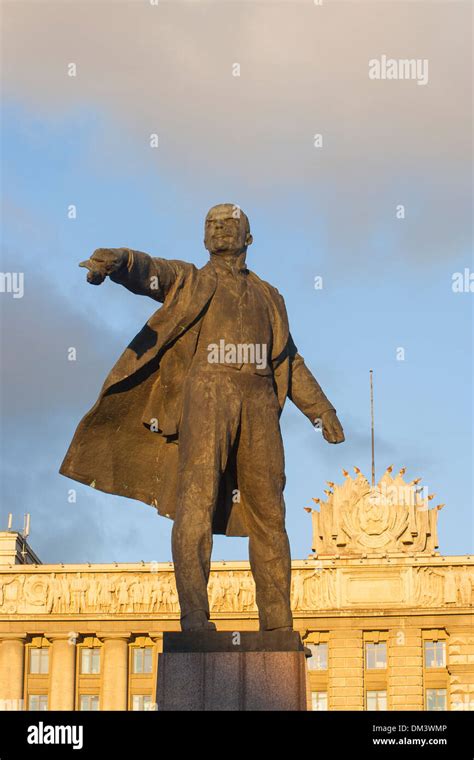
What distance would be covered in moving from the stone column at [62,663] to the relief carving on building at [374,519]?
37.5 feet

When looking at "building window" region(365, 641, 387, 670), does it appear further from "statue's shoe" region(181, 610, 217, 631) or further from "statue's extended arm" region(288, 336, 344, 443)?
"statue's shoe" region(181, 610, 217, 631)

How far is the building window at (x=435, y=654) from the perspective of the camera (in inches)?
2689

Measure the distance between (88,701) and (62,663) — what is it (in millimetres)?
2080

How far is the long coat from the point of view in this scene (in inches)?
477

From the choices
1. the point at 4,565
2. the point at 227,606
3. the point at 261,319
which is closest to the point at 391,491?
the point at 227,606

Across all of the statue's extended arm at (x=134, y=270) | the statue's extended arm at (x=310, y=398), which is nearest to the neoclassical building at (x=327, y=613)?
the statue's extended arm at (x=310, y=398)

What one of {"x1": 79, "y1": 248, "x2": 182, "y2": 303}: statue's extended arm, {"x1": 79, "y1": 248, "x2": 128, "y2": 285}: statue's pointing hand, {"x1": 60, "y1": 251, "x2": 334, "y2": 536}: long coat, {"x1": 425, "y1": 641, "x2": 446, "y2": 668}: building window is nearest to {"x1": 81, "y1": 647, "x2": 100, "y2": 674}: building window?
{"x1": 425, "y1": 641, "x2": 446, "y2": 668}: building window

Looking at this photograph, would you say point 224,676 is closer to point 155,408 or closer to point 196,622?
point 196,622

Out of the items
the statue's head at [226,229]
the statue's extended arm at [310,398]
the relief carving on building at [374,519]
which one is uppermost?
the relief carving on building at [374,519]

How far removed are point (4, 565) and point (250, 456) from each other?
59.5 m

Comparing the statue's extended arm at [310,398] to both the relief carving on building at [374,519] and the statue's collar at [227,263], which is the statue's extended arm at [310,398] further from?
the relief carving on building at [374,519]

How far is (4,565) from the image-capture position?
7012cm

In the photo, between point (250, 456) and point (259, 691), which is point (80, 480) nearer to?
point (250, 456)

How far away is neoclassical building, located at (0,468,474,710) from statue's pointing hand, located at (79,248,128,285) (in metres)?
55.9
